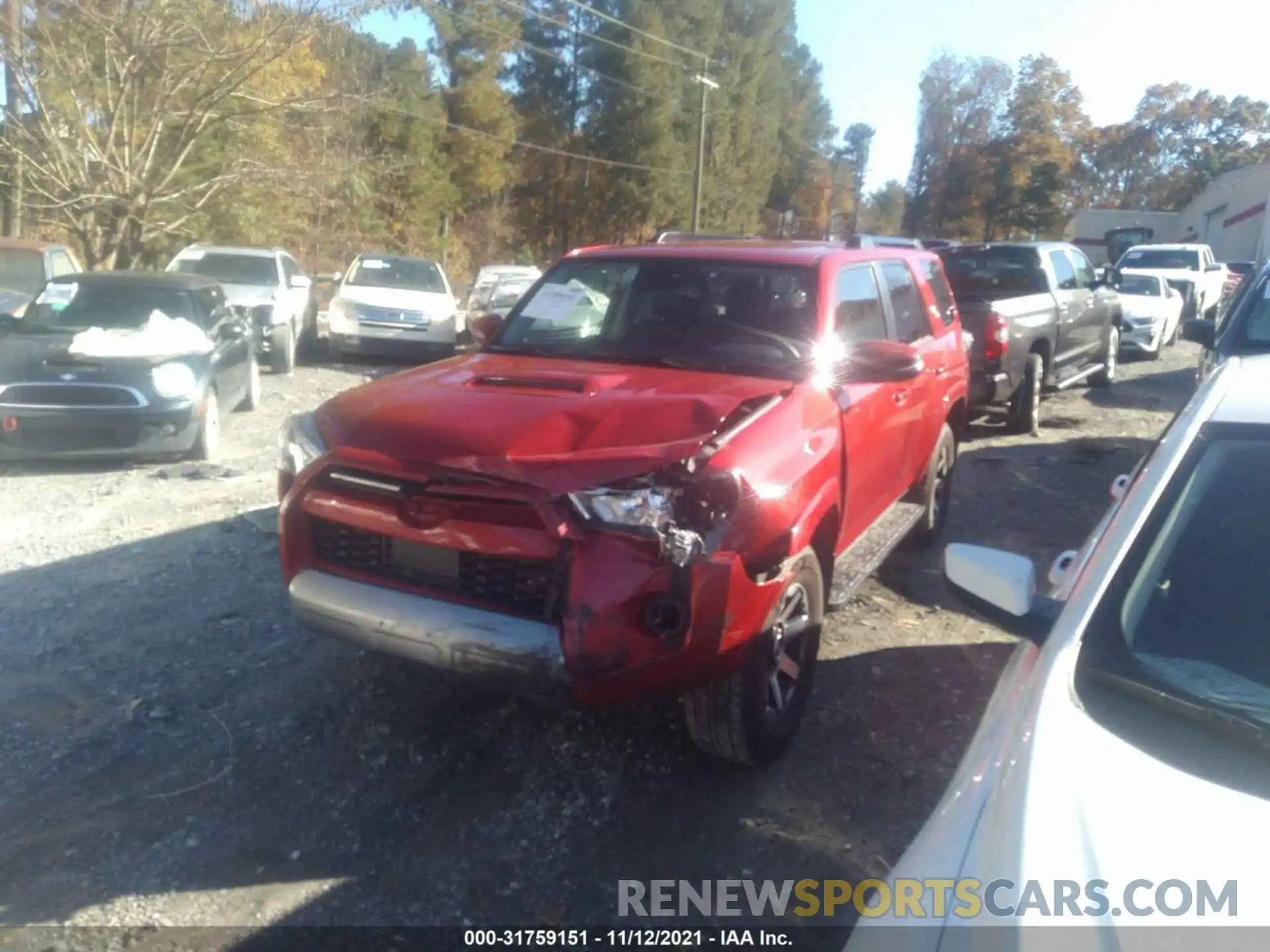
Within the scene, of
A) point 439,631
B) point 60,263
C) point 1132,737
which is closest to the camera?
point 1132,737

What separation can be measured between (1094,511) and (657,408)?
5.14 meters

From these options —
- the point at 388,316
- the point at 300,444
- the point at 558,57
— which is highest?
the point at 558,57

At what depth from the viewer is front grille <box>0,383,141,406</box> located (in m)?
8.01

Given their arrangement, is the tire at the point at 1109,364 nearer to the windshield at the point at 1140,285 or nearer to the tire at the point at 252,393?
the windshield at the point at 1140,285

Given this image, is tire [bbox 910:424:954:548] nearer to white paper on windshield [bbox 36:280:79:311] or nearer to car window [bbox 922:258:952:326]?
car window [bbox 922:258:952:326]

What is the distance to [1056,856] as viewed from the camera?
1784 mm

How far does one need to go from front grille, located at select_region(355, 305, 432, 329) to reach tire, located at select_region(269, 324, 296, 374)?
1.27 m

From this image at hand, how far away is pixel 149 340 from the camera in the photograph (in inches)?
344

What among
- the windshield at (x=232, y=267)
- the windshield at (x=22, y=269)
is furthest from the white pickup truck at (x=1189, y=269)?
the windshield at (x=22, y=269)

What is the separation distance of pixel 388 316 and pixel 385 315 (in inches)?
1.5

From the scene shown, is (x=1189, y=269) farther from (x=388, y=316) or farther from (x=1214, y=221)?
(x=1214, y=221)

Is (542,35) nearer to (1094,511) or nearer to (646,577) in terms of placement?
(1094,511)

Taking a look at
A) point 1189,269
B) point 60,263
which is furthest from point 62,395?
point 1189,269

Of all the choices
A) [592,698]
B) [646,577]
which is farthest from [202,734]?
[646,577]
